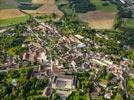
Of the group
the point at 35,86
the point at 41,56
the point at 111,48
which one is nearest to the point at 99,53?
the point at 111,48

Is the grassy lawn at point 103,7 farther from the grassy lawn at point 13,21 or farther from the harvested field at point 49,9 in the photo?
the grassy lawn at point 13,21

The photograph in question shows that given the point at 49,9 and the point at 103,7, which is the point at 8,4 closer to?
the point at 49,9

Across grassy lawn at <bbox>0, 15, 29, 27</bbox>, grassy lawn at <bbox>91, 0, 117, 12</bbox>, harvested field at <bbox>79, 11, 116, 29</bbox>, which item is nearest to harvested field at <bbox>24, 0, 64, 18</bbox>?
grassy lawn at <bbox>0, 15, 29, 27</bbox>

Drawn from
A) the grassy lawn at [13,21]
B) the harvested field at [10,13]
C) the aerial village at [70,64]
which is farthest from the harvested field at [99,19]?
the harvested field at [10,13]

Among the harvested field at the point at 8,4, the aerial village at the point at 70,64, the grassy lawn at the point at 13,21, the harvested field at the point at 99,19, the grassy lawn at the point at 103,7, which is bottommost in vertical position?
the aerial village at the point at 70,64

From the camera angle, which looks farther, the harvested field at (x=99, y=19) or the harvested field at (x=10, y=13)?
the harvested field at (x=10, y=13)
